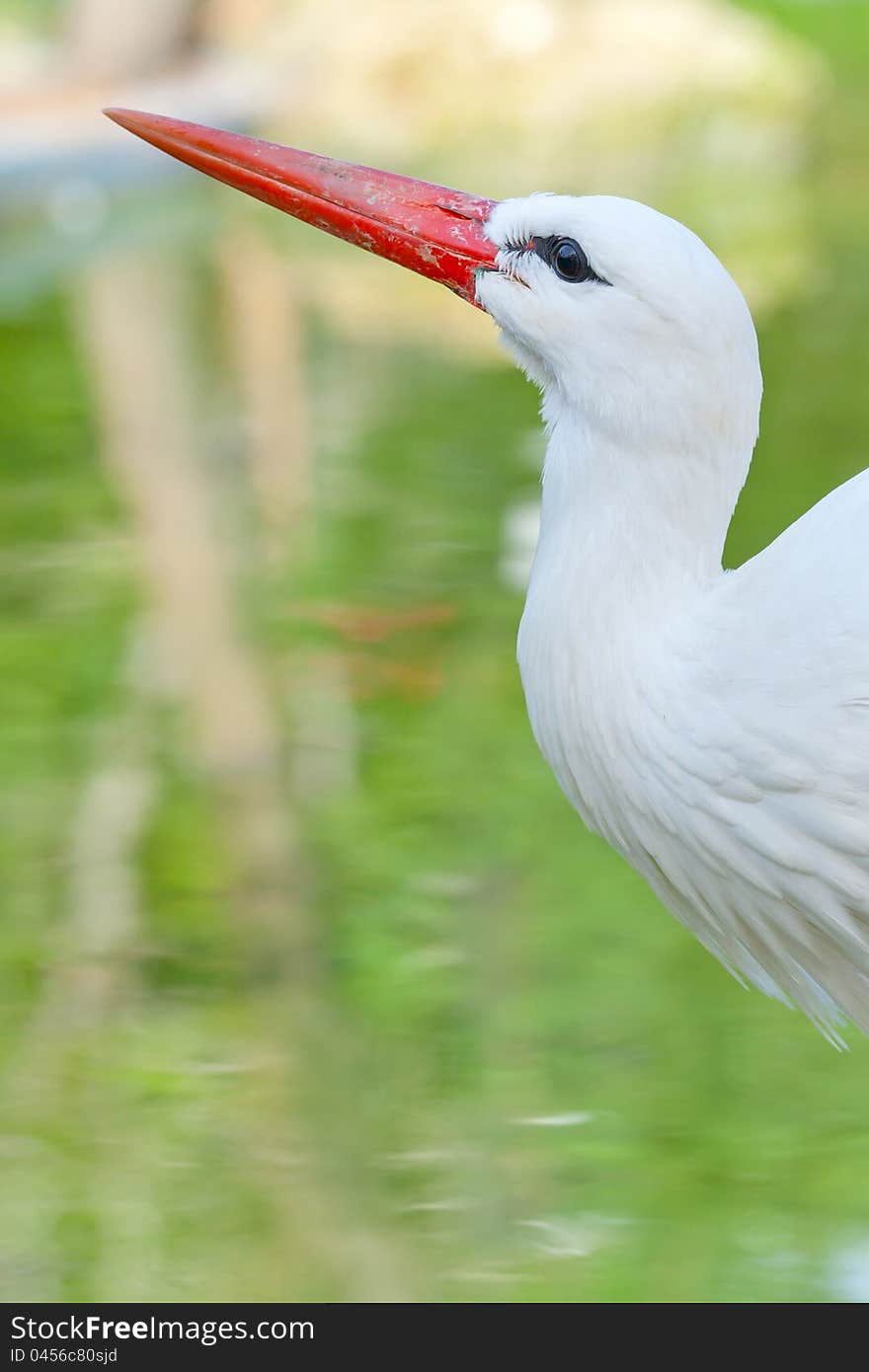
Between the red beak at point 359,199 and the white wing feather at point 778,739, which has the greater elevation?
the red beak at point 359,199

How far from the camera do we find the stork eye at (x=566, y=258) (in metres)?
1.80

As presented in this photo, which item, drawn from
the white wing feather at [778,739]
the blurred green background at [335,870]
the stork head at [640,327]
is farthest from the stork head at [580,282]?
the blurred green background at [335,870]

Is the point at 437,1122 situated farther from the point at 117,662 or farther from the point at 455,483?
the point at 455,483

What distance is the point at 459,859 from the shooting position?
3162 mm

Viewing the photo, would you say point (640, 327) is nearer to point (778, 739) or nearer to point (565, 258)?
point (565, 258)

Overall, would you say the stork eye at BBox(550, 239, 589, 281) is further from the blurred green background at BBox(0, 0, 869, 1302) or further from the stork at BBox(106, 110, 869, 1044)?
the blurred green background at BBox(0, 0, 869, 1302)

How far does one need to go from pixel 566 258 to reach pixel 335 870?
1.52m

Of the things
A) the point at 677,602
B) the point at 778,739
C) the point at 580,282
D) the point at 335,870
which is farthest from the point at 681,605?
the point at 335,870

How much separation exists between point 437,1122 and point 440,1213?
170 millimetres

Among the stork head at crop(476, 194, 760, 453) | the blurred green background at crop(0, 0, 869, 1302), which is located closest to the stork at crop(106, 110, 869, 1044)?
the stork head at crop(476, 194, 760, 453)

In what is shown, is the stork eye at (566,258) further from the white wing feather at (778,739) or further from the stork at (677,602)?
the white wing feather at (778,739)

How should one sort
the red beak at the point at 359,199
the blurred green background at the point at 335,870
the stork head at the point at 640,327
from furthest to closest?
1. the blurred green background at the point at 335,870
2. the red beak at the point at 359,199
3. the stork head at the point at 640,327

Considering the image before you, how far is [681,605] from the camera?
72.1 inches

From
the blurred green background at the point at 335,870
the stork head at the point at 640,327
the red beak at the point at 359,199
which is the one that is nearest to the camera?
the stork head at the point at 640,327
